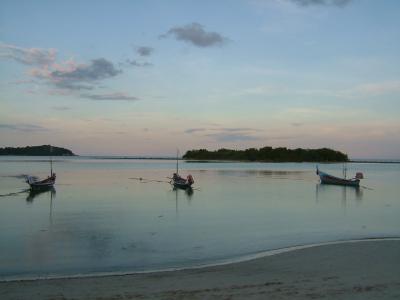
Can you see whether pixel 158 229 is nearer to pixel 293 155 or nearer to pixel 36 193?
pixel 36 193

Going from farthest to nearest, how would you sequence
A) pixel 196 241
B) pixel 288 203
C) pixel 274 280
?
pixel 288 203, pixel 196 241, pixel 274 280

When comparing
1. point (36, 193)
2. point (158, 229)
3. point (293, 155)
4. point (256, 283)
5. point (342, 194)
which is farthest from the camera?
point (293, 155)

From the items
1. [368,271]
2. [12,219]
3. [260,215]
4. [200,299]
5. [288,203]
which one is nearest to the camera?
[200,299]

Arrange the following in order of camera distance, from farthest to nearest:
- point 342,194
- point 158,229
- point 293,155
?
1. point 293,155
2. point 342,194
3. point 158,229

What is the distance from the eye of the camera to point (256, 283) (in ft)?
26.4

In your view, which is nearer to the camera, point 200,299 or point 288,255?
point 200,299

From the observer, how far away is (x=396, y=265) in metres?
9.44

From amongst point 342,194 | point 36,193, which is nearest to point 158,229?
point 36,193

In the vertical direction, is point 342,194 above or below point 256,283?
below

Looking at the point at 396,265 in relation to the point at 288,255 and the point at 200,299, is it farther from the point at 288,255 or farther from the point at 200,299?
the point at 200,299

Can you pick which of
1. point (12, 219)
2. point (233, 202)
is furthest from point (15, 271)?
point (233, 202)

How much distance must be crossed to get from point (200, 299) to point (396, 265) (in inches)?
188

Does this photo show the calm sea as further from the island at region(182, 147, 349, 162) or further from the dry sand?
the island at region(182, 147, 349, 162)

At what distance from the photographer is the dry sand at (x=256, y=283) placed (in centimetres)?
723
